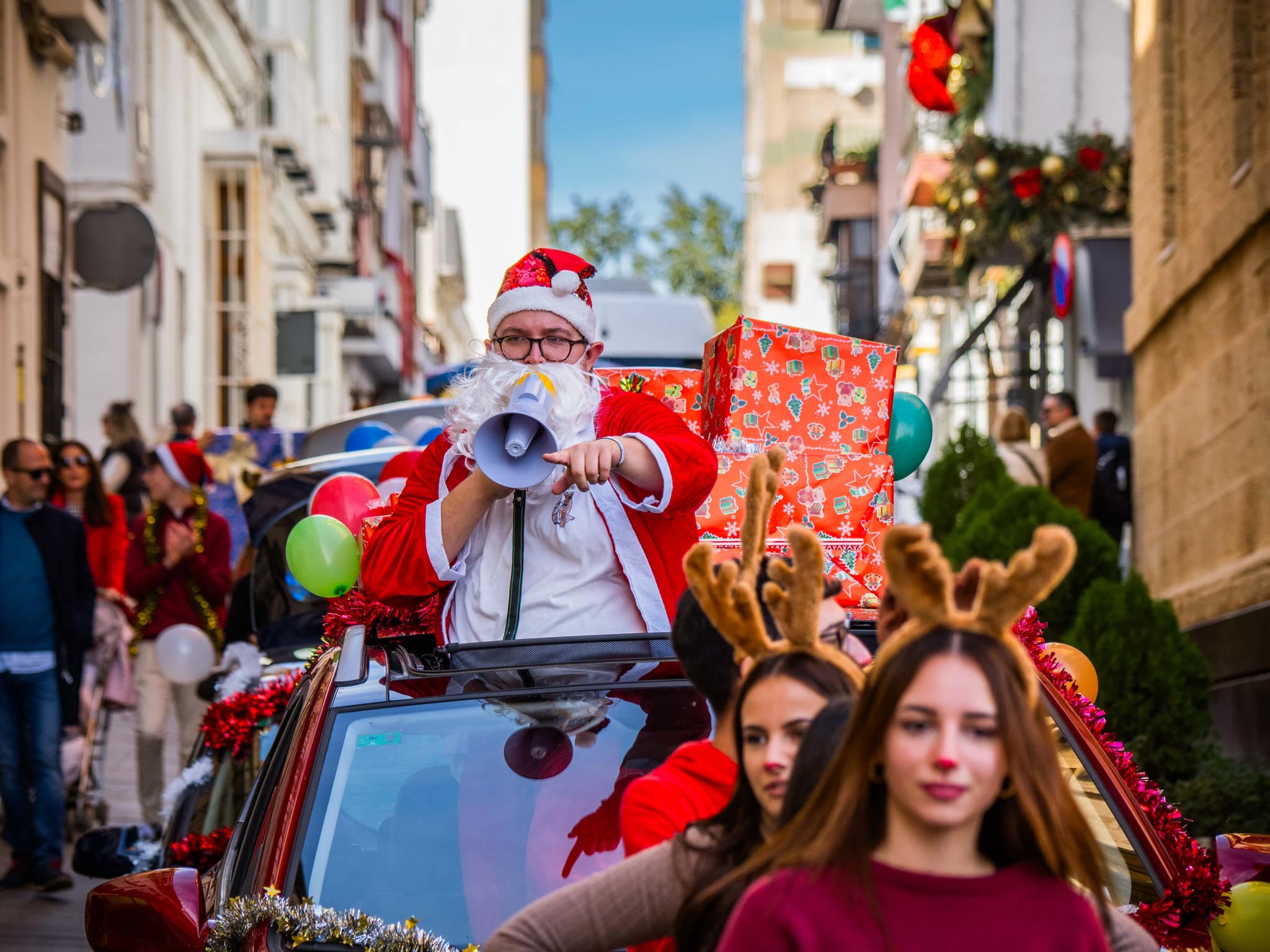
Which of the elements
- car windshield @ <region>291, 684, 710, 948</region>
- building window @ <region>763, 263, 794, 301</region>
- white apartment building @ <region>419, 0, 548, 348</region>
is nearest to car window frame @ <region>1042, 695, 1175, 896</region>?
car windshield @ <region>291, 684, 710, 948</region>

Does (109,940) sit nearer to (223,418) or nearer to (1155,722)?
(1155,722)

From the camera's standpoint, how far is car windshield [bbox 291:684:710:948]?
3.16m

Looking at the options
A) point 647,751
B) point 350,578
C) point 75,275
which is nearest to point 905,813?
point 647,751

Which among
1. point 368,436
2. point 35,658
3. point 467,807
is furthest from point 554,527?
point 368,436

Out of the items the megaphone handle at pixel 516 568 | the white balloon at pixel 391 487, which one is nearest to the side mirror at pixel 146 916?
the megaphone handle at pixel 516 568

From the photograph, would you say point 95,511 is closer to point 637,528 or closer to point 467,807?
point 637,528

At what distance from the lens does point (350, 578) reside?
491 centimetres

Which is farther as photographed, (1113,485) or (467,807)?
(1113,485)

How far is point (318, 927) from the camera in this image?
2.86 meters

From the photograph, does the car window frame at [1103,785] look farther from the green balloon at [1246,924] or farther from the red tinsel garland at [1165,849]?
the green balloon at [1246,924]

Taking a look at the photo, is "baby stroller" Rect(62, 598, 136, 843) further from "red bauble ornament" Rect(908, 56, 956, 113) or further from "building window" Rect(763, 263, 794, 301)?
"building window" Rect(763, 263, 794, 301)

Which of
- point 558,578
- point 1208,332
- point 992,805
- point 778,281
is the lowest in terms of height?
point 992,805

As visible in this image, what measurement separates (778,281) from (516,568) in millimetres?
58672

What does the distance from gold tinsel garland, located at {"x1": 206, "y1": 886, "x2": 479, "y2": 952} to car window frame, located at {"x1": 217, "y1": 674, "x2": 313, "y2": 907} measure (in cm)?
17
